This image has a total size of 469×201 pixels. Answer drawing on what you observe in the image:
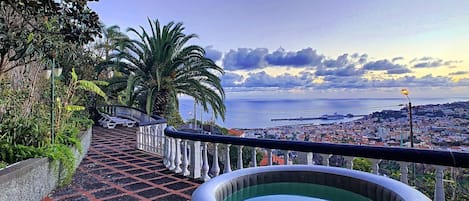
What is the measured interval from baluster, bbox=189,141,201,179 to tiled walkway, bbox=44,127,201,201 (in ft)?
0.47

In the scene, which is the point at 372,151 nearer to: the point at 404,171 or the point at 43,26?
the point at 404,171

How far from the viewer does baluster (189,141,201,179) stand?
493 centimetres

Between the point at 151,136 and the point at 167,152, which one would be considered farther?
the point at 151,136

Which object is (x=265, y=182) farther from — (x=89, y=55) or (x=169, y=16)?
(x=89, y=55)

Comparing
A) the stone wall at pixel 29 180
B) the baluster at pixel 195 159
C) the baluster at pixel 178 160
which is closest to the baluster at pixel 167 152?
the baluster at pixel 178 160

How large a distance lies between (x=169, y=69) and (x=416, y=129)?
8.65 meters

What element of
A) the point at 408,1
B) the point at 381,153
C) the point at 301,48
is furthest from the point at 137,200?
the point at 301,48

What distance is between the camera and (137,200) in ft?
13.5

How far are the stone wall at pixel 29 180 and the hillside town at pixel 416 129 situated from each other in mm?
2971

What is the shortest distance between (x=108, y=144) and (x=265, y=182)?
799cm

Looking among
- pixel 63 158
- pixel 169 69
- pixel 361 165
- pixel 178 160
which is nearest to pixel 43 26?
pixel 63 158

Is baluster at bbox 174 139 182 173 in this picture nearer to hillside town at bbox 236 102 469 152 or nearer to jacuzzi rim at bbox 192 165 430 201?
hillside town at bbox 236 102 469 152

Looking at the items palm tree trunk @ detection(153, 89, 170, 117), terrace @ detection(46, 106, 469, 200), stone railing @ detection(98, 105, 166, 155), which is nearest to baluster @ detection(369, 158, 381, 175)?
terrace @ detection(46, 106, 469, 200)

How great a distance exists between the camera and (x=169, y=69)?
10992mm
